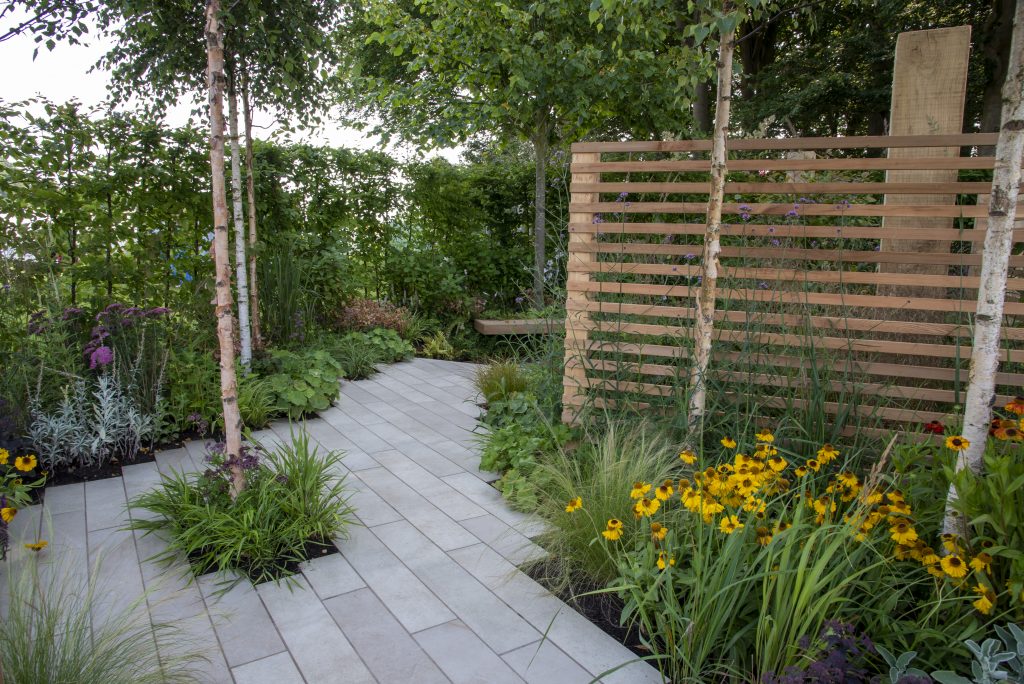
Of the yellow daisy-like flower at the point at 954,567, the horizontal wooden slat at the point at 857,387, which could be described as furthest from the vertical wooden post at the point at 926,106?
the yellow daisy-like flower at the point at 954,567

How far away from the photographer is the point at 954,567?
1.70 metres

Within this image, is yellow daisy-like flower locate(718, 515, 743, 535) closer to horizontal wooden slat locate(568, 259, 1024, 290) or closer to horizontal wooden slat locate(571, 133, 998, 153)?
horizontal wooden slat locate(568, 259, 1024, 290)

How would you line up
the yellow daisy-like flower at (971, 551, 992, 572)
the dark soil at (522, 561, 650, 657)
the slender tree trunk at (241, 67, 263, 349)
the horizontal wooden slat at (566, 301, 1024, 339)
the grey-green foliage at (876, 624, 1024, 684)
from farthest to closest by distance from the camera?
the slender tree trunk at (241, 67, 263, 349), the horizontal wooden slat at (566, 301, 1024, 339), the dark soil at (522, 561, 650, 657), the yellow daisy-like flower at (971, 551, 992, 572), the grey-green foliage at (876, 624, 1024, 684)

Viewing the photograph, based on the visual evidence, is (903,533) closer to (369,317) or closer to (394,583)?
(394,583)

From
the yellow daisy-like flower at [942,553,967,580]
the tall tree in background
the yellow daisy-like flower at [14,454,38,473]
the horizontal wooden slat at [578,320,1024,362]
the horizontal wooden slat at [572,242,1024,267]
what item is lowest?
the yellow daisy-like flower at [14,454,38,473]

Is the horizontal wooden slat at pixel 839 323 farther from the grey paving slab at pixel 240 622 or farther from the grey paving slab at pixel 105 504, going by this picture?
the grey paving slab at pixel 105 504

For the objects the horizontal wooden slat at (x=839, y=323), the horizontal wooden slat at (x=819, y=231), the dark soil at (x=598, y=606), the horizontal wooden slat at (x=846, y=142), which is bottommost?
the dark soil at (x=598, y=606)

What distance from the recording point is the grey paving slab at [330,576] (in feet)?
8.00

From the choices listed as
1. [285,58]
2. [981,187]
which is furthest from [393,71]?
[981,187]

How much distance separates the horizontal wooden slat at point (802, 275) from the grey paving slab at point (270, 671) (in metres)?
2.27

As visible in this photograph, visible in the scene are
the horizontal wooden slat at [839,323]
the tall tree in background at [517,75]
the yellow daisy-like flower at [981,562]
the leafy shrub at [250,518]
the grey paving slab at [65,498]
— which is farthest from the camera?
the tall tree in background at [517,75]

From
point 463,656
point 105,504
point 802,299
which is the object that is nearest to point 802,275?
point 802,299

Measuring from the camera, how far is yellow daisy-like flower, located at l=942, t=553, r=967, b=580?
1686 millimetres

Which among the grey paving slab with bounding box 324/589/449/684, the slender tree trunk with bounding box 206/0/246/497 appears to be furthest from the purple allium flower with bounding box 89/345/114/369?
the grey paving slab with bounding box 324/589/449/684
